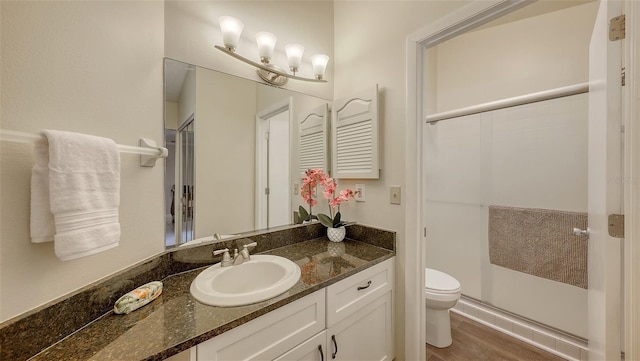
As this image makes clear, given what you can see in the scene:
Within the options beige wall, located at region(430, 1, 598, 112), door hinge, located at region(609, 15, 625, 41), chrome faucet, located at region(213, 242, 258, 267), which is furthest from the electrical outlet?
beige wall, located at region(430, 1, 598, 112)

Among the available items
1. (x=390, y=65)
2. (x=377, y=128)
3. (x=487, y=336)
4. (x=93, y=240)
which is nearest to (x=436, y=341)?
(x=487, y=336)

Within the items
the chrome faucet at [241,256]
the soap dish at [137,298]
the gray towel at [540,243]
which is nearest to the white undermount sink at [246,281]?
the chrome faucet at [241,256]

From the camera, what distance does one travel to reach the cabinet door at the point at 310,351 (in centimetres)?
85

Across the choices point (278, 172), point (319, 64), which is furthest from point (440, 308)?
point (319, 64)

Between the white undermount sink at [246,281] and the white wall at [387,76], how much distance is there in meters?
0.66

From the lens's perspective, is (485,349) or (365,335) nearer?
(365,335)

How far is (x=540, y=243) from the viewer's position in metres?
1.67

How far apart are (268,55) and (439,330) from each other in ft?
7.32

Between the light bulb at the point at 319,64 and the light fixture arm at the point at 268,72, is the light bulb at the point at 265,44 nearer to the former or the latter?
the light fixture arm at the point at 268,72

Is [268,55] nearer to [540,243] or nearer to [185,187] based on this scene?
[185,187]

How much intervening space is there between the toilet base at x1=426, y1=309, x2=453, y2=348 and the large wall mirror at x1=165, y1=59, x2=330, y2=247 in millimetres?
1340

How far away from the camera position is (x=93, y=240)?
582 millimetres

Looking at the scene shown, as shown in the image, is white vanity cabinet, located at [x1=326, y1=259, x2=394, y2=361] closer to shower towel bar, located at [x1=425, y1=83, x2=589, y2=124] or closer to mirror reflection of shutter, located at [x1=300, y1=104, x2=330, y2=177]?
mirror reflection of shutter, located at [x1=300, y1=104, x2=330, y2=177]

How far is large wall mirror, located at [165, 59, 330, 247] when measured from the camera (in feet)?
3.41
